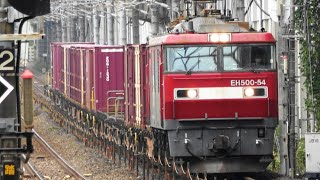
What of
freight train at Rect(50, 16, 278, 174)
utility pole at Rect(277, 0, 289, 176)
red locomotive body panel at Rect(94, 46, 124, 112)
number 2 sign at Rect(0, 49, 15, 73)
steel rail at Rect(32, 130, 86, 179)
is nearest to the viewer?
number 2 sign at Rect(0, 49, 15, 73)

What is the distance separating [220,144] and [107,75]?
12.8 meters

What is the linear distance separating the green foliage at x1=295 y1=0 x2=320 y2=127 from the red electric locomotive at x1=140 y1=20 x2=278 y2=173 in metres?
4.50

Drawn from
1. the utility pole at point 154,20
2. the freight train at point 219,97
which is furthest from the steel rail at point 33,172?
the utility pole at point 154,20

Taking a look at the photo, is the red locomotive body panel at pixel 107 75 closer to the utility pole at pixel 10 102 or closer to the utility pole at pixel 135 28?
the utility pole at pixel 135 28

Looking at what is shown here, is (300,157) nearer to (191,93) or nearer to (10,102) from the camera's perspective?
(191,93)

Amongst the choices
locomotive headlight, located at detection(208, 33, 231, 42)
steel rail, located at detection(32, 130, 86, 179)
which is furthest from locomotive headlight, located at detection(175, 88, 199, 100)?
steel rail, located at detection(32, 130, 86, 179)

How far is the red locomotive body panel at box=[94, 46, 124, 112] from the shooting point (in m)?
28.1

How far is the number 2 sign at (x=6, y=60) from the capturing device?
9234mm

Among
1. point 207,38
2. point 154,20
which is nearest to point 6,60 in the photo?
point 207,38

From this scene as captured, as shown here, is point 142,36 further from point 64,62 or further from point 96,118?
point 96,118

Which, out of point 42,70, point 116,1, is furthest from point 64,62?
point 42,70

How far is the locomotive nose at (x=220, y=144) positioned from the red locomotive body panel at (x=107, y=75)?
12141 millimetres

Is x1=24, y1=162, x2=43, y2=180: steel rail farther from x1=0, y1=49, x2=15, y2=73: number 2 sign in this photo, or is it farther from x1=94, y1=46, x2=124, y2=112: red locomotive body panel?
x1=0, y1=49, x2=15, y2=73: number 2 sign

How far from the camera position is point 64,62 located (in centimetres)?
3891
